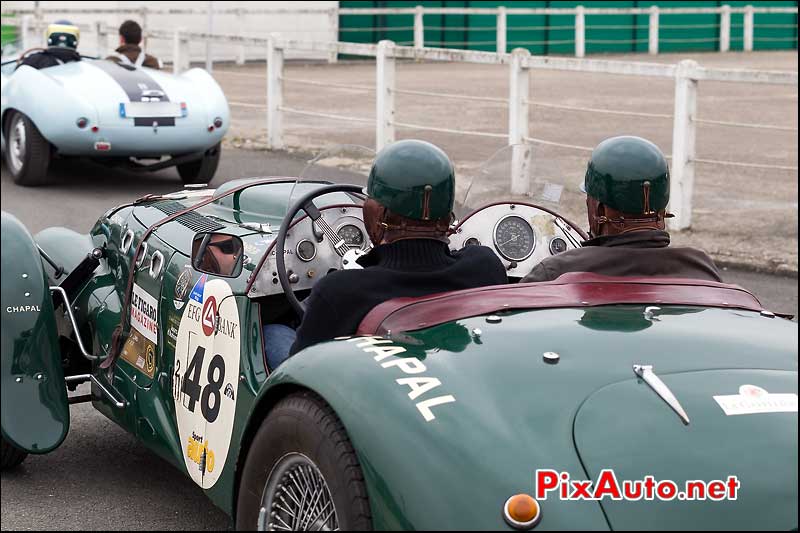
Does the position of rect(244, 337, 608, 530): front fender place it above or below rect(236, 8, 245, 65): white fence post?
below

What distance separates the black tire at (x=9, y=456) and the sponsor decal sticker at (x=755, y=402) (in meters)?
2.83

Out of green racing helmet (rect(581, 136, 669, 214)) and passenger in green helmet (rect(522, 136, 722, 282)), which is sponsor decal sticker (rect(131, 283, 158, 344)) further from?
green racing helmet (rect(581, 136, 669, 214))

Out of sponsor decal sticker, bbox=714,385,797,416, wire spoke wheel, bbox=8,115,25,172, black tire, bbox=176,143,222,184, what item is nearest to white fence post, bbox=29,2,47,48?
wire spoke wheel, bbox=8,115,25,172

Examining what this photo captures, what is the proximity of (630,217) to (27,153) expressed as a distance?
351 inches

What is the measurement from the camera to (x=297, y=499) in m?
3.23

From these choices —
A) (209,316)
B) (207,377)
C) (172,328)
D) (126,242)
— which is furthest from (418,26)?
(207,377)

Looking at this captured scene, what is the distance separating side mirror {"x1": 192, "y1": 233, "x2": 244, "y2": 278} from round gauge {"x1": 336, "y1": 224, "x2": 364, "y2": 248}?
370 mm

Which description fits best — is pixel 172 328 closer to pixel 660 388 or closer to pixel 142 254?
pixel 142 254

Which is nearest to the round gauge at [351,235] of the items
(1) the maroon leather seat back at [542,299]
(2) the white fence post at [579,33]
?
(1) the maroon leather seat back at [542,299]

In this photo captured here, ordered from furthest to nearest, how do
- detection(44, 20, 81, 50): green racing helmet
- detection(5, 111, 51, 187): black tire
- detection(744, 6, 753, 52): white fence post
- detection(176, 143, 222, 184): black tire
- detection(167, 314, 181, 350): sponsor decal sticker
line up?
detection(744, 6, 753, 52): white fence post
detection(44, 20, 81, 50): green racing helmet
detection(176, 143, 222, 184): black tire
detection(5, 111, 51, 187): black tire
detection(167, 314, 181, 350): sponsor decal sticker

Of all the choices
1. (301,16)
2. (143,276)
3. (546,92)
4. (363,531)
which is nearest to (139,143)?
(143,276)

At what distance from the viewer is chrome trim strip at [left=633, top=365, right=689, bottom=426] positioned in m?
2.84

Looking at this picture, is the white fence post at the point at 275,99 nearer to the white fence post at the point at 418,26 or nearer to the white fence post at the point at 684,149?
the white fence post at the point at 684,149

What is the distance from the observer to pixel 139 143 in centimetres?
1122
